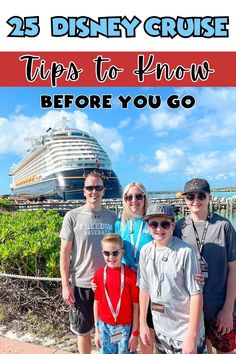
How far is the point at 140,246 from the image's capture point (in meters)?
2.55

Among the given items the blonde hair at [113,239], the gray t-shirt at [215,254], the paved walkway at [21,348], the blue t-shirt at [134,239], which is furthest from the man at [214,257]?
the paved walkway at [21,348]

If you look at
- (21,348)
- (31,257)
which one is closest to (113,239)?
(21,348)

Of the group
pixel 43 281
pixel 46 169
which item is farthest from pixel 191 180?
pixel 46 169

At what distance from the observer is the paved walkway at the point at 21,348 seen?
10.3ft

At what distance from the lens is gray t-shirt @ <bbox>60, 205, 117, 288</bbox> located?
2.74 meters

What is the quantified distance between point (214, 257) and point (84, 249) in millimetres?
960

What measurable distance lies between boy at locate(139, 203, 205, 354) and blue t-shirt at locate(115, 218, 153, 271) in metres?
0.24

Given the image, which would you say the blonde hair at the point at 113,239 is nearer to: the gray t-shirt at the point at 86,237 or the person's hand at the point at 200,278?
the gray t-shirt at the point at 86,237

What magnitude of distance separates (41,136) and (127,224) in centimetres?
5241

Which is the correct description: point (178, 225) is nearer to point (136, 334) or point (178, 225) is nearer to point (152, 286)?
point (152, 286)

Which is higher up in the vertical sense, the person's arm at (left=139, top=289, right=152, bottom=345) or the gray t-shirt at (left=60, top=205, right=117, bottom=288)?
the gray t-shirt at (left=60, top=205, right=117, bottom=288)

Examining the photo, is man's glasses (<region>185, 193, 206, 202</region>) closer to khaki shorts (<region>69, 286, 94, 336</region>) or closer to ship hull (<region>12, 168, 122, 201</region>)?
khaki shorts (<region>69, 286, 94, 336</region>)

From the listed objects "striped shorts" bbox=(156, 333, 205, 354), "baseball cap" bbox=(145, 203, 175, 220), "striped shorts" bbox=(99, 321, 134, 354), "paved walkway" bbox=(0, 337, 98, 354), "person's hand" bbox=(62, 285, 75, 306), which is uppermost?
"baseball cap" bbox=(145, 203, 175, 220)

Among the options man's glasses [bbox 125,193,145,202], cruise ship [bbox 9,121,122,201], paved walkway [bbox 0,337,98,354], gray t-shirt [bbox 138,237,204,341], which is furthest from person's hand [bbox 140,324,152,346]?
cruise ship [bbox 9,121,122,201]
